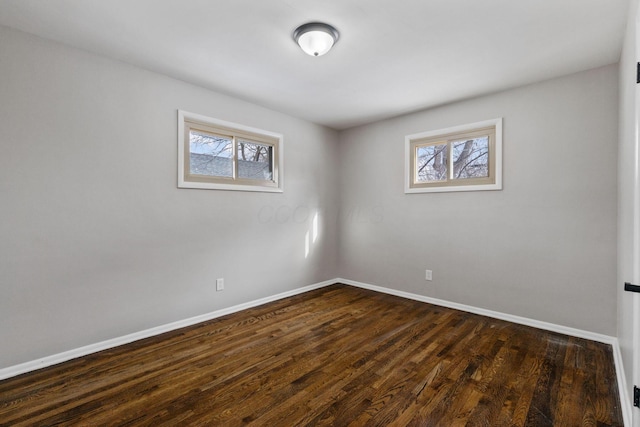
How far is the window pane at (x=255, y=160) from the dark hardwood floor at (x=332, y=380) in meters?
1.80

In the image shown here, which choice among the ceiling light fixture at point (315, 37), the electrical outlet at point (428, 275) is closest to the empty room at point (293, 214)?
the ceiling light fixture at point (315, 37)

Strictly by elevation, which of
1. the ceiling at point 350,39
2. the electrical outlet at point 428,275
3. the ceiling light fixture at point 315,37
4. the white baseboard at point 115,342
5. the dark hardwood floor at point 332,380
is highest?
the ceiling at point 350,39

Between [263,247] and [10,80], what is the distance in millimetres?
2672

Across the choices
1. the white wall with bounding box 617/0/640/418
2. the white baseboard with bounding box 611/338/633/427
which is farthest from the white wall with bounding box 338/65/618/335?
the white wall with bounding box 617/0/640/418

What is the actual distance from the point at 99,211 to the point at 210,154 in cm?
124

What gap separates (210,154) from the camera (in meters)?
3.42

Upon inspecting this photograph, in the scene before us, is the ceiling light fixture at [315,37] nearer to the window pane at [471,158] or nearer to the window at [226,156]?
the window at [226,156]

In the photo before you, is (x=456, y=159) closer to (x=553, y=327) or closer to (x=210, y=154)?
(x=553, y=327)

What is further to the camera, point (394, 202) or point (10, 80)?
point (394, 202)

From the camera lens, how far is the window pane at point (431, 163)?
3901 mm

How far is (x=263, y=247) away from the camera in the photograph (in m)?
3.89

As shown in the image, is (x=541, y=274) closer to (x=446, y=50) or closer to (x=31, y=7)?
(x=446, y=50)

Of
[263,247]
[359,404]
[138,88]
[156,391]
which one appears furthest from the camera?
[263,247]

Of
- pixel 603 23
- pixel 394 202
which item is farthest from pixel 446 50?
pixel 394 202
